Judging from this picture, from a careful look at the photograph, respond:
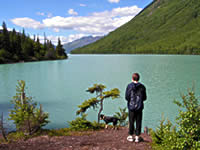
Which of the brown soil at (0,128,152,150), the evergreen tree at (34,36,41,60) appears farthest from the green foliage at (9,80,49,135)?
the evergreen tree at (34,36,41,60)

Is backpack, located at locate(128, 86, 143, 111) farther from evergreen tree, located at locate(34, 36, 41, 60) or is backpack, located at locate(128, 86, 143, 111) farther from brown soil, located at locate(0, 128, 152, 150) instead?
evergreen tree, located at locate(34, 36, 41, 60)

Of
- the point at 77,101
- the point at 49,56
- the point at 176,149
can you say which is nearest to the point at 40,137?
the point at 176,149

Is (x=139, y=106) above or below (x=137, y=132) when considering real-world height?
above

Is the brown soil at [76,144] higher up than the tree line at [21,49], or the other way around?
the tree line at [21,49]

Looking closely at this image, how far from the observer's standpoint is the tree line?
10368cm

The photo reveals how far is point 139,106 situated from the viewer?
8.15m

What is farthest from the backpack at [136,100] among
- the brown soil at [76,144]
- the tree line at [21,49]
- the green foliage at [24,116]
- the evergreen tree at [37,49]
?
the evergreen tree at [37,49]

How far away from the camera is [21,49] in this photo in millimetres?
115000

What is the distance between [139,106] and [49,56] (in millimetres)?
141327

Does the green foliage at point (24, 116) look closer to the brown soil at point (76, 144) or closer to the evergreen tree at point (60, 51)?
the brown soil at point (76, 144)

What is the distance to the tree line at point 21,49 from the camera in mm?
103681

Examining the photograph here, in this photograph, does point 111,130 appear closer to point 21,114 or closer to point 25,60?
point 21,114

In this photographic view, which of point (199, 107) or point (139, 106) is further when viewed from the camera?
point (139, 106)

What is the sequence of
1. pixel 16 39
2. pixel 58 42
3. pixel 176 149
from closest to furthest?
1. pixel 176 149
2. pixel 16 39
3. pixel 58 42
